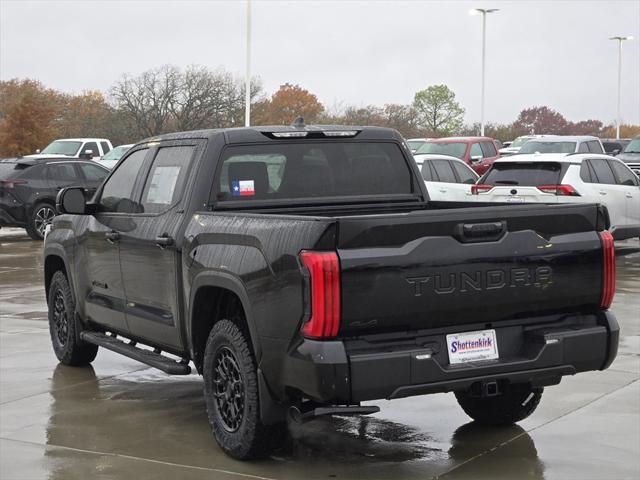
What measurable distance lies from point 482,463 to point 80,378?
3795 millimetres

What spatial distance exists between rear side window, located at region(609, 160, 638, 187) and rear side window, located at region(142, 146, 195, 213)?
1367 cm

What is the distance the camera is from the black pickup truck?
18.6 feet

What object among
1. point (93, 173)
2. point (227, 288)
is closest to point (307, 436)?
point (227, 288)

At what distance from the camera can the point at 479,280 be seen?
19.5 feet

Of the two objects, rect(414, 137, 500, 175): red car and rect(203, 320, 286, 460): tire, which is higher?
rect(414, 137, 500, 175): red car

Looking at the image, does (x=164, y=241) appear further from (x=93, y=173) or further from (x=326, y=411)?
(x=93, y=173)

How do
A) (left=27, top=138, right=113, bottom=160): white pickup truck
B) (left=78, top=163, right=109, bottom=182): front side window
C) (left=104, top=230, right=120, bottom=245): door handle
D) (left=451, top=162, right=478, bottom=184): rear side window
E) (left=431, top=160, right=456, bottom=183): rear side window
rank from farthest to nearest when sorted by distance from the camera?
1. (left=27, top=138, right=113, bottom=160): white pickup truck
2. (left=78, top=163, right=109, bottom=182): front side window
3. (left=451, top=162, right=478, bottom=184): rear side window
4. (left=431, top=160, right=456, bottom=183): rear side window
5. (left=104, top=230, right=120, bottom=245): door handle

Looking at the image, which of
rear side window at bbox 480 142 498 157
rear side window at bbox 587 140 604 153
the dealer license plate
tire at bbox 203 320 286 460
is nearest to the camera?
the dealer license plate

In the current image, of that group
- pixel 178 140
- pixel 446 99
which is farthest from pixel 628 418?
pixel 446 99

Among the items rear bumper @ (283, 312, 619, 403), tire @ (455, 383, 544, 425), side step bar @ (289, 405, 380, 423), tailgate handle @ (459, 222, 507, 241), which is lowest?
tire @ (455, 383, 544, 425)

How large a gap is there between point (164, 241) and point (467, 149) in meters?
23.8

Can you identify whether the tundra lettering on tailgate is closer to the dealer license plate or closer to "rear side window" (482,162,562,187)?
the dealer license plate

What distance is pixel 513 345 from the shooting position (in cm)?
612

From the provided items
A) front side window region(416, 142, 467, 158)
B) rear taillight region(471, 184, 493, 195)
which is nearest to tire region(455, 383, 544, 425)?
rear taillight region(471, 184, 493, 195)
